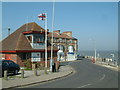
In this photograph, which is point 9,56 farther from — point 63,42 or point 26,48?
point 63,42

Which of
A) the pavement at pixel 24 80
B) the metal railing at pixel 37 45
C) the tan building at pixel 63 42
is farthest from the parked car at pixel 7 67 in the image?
the tan building at pixel 63 42

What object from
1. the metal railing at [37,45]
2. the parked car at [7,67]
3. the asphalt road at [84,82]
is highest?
the metal railing at [37,45]

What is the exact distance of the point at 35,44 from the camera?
31797 millimetres

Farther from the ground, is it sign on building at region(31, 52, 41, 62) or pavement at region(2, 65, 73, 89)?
sign on building at region(31, 52, 41, 62)

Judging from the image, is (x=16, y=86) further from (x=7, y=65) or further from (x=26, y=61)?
(x=26, y=61)

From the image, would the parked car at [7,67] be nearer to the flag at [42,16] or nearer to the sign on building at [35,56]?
the flag at [42,16]

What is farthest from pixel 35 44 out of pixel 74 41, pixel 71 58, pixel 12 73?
pixel 74 41

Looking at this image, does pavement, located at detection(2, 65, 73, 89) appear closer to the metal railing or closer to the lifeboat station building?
the lifeboat station building

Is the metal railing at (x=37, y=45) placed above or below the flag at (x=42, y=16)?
below

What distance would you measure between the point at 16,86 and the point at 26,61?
15242 mm

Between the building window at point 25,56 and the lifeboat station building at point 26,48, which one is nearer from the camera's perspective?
the lifeboat station building at point 26,48

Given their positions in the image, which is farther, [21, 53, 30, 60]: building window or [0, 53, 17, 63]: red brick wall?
[21, 53, 30, 60]: building window

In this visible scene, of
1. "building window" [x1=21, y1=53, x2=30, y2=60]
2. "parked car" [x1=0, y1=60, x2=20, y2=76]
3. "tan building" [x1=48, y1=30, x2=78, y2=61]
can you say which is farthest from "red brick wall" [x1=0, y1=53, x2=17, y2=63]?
"tan building" [x1=48, y1=30, x2=78, y2=61]

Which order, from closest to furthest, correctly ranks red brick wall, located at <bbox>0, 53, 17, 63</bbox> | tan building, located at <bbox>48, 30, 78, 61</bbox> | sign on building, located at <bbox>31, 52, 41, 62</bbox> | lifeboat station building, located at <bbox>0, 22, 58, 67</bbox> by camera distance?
red brick wall, located at <bbox>0, 53, 17, 63</bbox> < lifeboat station building, located at <bbox>0, 22, 58, 67</bbox> < sign on building, located at <bbox>31, 52, 41, 62</bbox> < tan building, located at <bbox>48, 30, 78, 61</bbox>
